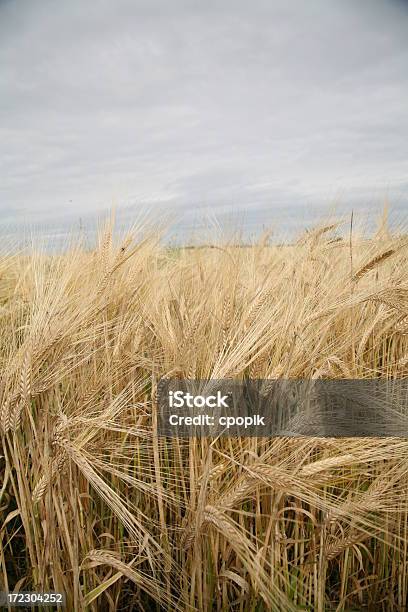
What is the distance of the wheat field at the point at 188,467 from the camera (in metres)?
0.90

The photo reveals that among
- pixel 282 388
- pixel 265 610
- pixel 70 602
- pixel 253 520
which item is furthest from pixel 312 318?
pixel 70 602

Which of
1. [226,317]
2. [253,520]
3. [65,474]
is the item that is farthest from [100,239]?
[253,520]

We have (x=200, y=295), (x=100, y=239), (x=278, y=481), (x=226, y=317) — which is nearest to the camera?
(x=278, y=481)

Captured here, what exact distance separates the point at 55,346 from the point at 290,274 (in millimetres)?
629

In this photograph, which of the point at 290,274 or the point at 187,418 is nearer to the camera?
the point at 187,418

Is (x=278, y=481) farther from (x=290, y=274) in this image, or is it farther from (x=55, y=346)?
(x=290, y=274)

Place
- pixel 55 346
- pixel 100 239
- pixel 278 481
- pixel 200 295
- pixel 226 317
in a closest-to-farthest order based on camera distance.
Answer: pixel 278 481 < pixel 55 346 < pixel 226 317 < pixel 100 239 < pixel 200 295

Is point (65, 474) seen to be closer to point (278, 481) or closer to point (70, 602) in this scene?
point (70, 602)

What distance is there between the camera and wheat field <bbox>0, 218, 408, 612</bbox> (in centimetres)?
90

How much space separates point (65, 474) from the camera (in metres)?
1.00

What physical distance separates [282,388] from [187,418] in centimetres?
17

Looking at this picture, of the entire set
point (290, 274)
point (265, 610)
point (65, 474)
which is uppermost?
point (290, 274)

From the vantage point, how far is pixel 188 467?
3.56 feet

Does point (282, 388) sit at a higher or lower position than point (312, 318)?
lower
